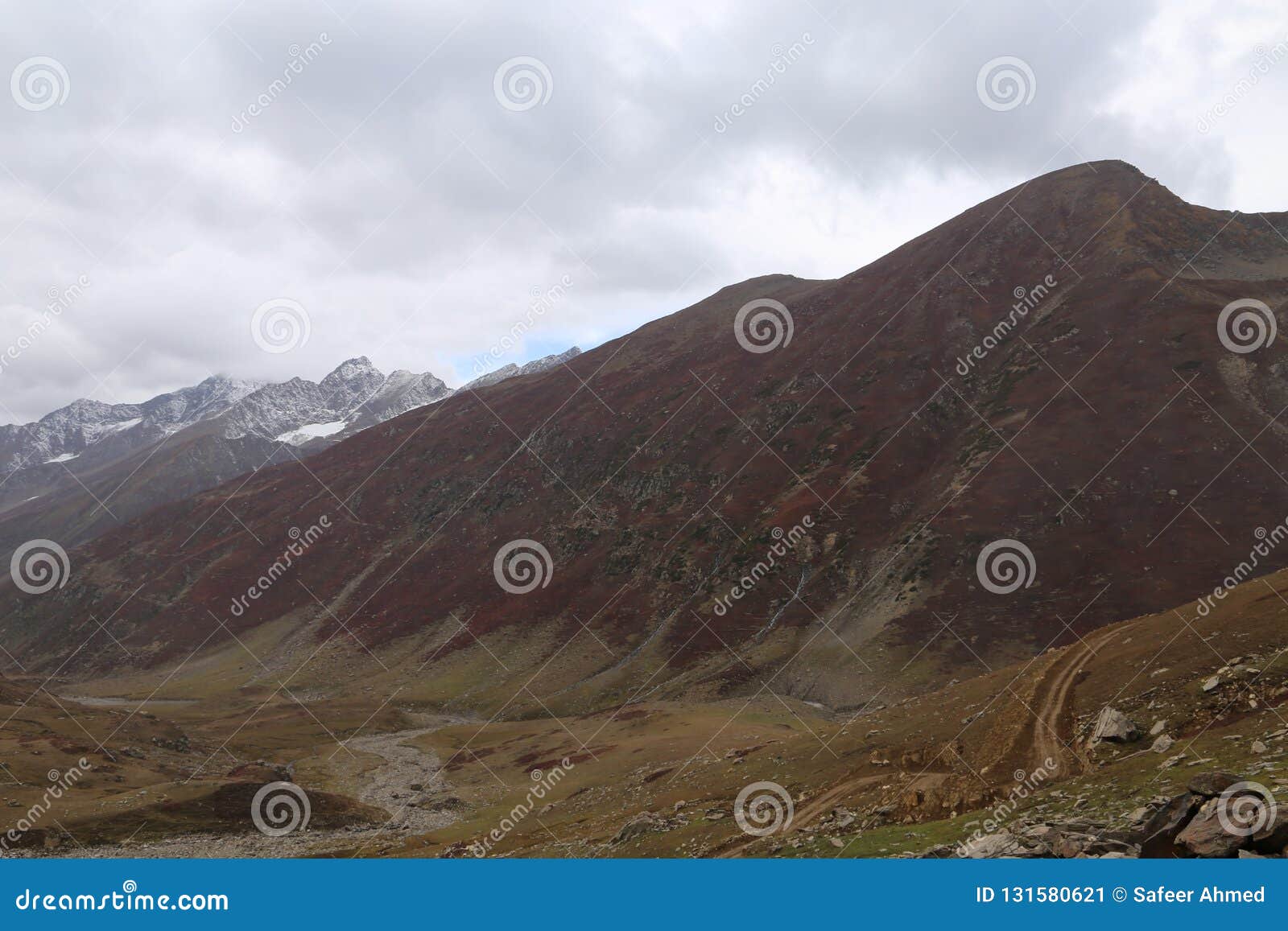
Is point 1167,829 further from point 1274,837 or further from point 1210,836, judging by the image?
point 1274,837

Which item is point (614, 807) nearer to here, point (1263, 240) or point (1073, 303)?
point (1073, 303)

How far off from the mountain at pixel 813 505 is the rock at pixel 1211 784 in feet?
70.7

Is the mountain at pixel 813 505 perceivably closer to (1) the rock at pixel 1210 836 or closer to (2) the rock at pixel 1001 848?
(2) the rock at pixel 1001 848

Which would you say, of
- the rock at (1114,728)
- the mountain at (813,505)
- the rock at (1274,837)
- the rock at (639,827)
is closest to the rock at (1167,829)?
the rock at (1274,837)

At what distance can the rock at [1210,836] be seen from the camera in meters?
14.0

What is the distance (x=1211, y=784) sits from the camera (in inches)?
615

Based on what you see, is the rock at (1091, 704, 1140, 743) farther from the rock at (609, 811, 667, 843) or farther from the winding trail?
the rock at (609, 811, 667, 843)

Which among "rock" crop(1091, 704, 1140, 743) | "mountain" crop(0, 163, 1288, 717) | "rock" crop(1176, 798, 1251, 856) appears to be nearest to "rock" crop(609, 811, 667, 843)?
"rock" crop(1091, 704, 1140, 743)

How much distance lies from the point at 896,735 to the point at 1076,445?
2978 inches

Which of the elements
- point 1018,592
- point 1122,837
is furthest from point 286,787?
point 1018,592

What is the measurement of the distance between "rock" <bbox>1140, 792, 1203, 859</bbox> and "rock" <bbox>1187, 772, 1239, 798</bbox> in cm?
13

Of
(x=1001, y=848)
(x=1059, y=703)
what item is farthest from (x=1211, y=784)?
(x=1059, y=703)

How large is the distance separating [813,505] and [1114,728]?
281ft

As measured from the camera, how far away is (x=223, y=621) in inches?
6083
